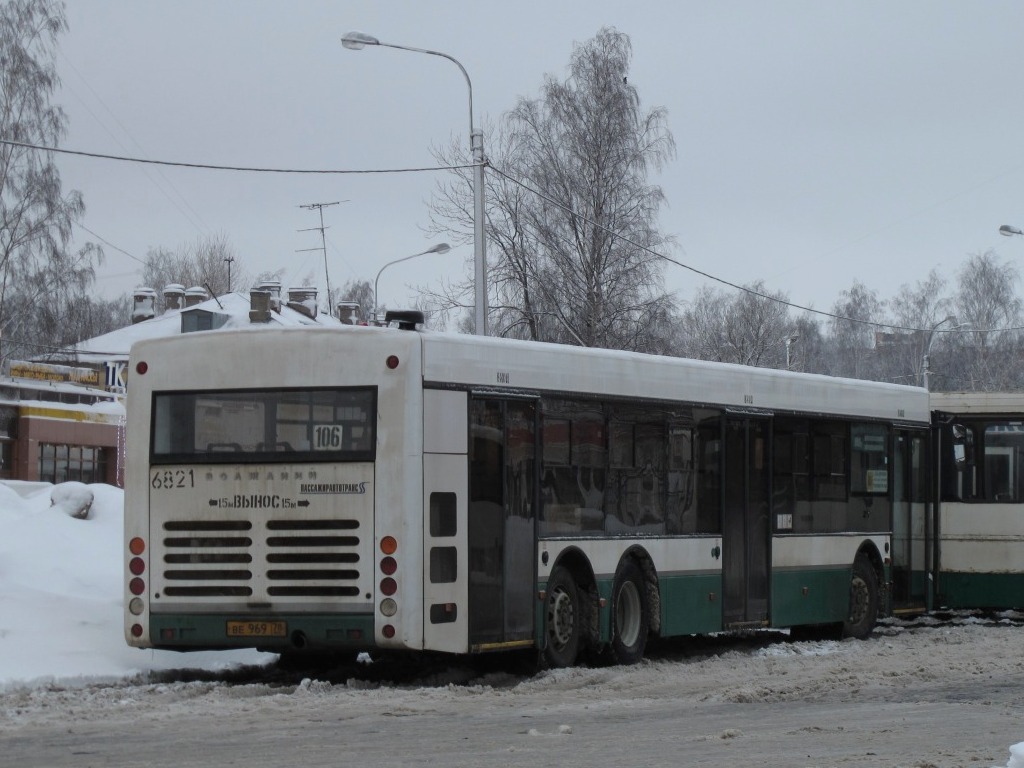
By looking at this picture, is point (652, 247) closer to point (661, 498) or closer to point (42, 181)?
point (42, 181)

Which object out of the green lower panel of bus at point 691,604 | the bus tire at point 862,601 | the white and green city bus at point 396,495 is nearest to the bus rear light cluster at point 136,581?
the white and green city bus at point 396,495

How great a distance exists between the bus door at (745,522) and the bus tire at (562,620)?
103 inches

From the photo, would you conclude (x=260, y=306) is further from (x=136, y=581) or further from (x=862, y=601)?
(x=136, y=581)

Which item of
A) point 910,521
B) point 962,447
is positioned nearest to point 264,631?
point 910,521

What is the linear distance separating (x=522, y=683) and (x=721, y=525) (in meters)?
4.15

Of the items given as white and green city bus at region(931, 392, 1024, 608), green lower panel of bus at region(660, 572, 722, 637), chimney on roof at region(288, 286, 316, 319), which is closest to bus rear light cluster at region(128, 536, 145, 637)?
green lower panel of bus at region(660, 572, 722, 637)

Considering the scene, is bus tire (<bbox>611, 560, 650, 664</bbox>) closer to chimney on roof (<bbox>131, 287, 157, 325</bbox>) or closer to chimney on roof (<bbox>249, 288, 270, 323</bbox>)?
chimney on roof (<bbox>249, 288, 270, 323</bbox>)

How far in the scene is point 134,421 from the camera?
14.0m

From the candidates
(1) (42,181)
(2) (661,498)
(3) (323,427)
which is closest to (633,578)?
(2) (661,498)

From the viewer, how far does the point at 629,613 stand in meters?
15.9

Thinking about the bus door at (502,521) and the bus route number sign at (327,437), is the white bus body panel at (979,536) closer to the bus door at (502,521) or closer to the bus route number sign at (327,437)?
the bus door at (502,521)

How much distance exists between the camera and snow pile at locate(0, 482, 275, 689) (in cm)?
1416

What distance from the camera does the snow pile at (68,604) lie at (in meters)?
14.2

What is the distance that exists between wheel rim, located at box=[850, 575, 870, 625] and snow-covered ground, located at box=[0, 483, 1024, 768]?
933mm
